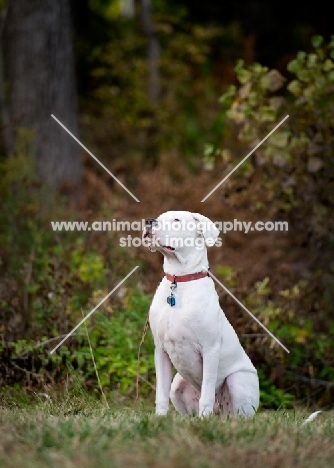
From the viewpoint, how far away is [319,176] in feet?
25.3

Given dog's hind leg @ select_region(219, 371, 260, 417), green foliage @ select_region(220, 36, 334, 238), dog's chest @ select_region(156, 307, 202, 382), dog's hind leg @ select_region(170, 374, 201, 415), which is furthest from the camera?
green foliage @ select_region(220, 36, 334, 238)

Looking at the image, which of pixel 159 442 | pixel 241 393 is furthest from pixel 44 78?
pixel 159 442

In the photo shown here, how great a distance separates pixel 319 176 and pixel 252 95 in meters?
1.06

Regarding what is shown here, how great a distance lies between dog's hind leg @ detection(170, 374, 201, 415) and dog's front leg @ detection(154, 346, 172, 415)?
0.81 ft

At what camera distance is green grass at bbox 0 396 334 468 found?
3.50 metres

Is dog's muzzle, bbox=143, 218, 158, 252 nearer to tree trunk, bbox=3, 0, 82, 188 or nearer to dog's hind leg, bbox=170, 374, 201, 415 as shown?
dog's hind leg, bbox=170, 374, 201, 415

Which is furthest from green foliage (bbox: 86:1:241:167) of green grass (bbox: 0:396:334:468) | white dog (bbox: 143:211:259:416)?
green grass (bbox: 0:396:334:468)

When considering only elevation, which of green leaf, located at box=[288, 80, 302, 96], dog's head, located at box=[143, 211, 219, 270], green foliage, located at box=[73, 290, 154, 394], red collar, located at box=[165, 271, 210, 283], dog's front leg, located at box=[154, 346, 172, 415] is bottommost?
green foliage, located at box=[73, 290, 154, 394]

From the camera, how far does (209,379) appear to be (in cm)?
488

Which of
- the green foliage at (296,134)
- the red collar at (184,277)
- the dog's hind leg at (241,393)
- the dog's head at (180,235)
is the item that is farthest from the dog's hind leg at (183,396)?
the green foliage at (296,134)

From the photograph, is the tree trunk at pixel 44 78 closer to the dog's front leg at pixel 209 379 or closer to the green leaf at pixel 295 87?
the green leaf at pixel 295 87

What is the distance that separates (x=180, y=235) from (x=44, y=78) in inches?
236

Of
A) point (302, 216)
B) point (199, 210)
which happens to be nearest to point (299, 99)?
point (302, 216)

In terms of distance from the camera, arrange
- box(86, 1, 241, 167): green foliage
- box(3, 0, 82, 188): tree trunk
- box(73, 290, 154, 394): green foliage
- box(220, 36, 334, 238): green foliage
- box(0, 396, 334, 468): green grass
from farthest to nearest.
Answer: box(86, 1, 241, 167): green foliage < box(3, 0, 82, 188): tree trunk < box(220, 36, 334, 238): green foliage < box(73, 290, 154, 394): green foliage < box(0, 396, 334, 468): green grass
